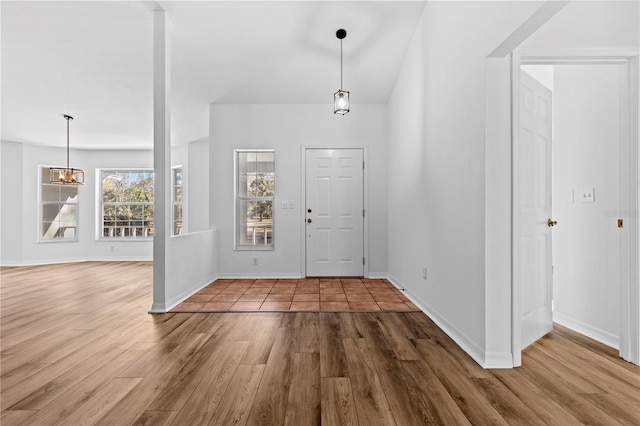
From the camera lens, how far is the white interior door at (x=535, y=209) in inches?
89.0

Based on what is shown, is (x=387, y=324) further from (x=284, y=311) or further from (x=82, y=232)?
(x=82, y=232)

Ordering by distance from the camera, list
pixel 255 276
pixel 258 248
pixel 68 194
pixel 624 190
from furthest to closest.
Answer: pixel 68 194, pixel 258 248, pixel 255 276, pixel 624 190

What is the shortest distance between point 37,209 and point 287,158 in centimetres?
610

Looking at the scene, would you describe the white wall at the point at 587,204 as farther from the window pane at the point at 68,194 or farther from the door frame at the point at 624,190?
the window pane at the point at 68,194

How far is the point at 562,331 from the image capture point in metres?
2.62

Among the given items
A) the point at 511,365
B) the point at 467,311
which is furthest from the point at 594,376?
the point at 467,311

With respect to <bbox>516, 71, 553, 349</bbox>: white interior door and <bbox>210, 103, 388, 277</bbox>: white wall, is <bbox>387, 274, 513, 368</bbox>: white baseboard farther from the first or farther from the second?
<bbox>210, 103, 388, 277</bbox>: white wall

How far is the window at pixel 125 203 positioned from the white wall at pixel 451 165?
21.6 ft

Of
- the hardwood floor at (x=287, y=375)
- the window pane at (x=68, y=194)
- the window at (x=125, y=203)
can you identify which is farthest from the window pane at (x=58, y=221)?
the hardwood floor at (x=287, y=375)

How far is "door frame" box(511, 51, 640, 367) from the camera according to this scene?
1993 mm

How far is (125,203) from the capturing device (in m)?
7.63

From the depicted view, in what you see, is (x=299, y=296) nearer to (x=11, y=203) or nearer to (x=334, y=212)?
(x=334, y=212)

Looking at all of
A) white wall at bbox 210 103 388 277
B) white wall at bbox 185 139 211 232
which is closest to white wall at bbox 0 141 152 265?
white wall at bbox 185 139 211 232

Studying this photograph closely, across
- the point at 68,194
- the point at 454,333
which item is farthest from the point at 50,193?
the point at 454,333
